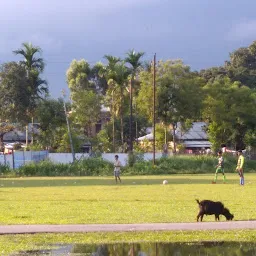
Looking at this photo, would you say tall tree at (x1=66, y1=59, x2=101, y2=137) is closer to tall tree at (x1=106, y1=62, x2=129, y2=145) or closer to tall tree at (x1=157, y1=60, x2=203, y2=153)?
tall tree at (x1=106, y1=62, x2=129, y2=145)

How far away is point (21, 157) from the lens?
68.8m

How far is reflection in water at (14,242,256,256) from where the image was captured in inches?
547

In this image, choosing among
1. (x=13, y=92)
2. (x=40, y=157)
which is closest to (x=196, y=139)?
(x=13, y=92)

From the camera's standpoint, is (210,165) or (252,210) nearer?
(252,210)

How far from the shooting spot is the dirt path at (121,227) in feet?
55.7

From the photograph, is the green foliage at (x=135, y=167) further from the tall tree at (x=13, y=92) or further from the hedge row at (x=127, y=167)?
the tall tree at (x=13, y=92)

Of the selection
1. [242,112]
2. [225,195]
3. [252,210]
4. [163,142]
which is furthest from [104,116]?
[252,210]

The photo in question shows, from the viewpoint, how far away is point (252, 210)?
2202 centimetres

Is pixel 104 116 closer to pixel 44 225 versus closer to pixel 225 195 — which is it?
pixel 225 195

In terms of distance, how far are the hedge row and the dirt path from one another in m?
41.2

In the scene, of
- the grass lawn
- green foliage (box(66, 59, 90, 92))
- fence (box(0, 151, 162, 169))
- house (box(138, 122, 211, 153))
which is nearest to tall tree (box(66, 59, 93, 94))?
green foliage (box(66, 59, 90, 92))

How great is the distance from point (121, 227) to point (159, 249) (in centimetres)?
315

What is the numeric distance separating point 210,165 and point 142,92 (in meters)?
18.2

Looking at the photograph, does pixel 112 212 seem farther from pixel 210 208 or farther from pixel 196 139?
pixel 196 139
